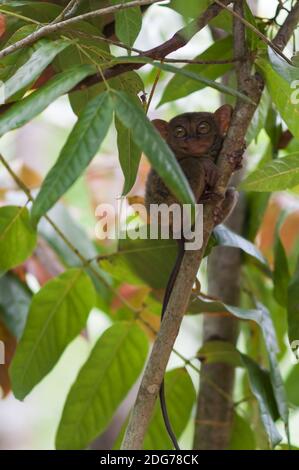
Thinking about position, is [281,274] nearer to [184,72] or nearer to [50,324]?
[50,324]

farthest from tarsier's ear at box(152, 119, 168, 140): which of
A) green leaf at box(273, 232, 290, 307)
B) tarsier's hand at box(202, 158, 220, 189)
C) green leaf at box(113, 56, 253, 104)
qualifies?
green leaf at box(113, 56, 253, 104)

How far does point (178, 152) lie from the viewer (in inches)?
118

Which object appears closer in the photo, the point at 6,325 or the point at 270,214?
the point at 6,325

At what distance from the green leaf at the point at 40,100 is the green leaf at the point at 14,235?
3.34 ft

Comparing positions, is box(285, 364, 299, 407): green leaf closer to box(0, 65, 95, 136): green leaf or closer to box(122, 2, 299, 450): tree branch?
box(122, 2, 299, 450): tree branch

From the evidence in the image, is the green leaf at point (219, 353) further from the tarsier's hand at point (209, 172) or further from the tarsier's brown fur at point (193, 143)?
the tarsier's hand at point (209, 172)

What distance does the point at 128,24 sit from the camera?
6.39 feet

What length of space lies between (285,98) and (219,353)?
1145 mm

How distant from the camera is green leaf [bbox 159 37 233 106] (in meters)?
2.60

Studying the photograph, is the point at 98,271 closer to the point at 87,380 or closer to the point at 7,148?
the point at 87,380

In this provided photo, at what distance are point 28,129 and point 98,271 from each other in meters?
2.65

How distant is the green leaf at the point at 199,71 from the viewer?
8.54ft

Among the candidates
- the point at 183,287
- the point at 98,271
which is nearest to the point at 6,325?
the point at 98,271

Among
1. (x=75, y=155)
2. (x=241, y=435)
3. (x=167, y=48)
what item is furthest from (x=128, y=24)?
(x=241, y=435)
